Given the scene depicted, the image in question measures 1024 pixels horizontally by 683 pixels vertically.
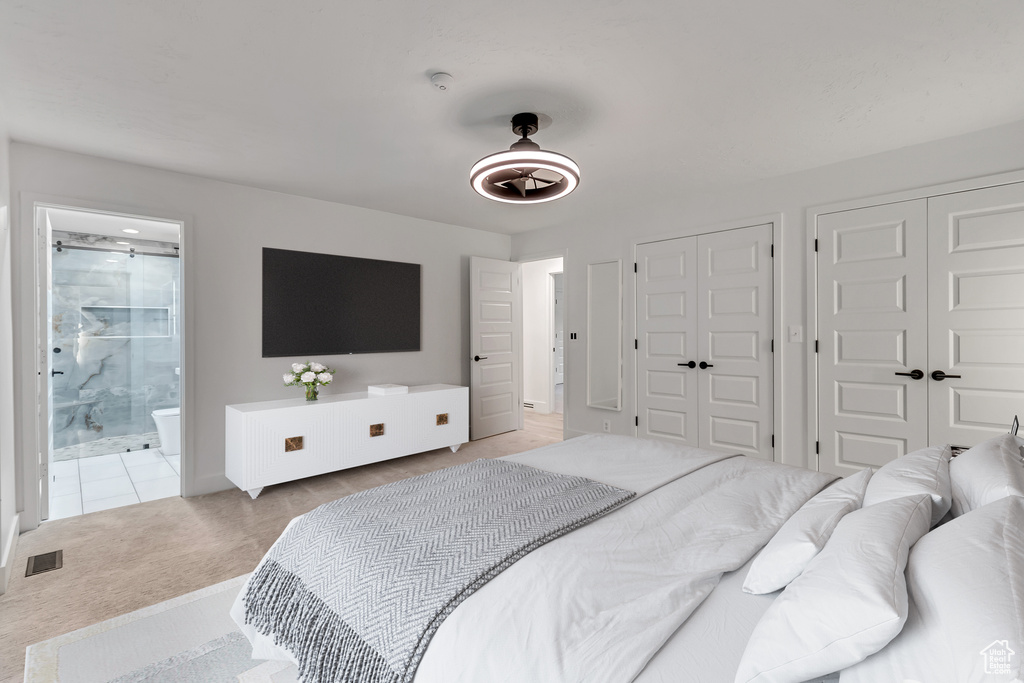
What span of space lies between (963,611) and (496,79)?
7.71ft

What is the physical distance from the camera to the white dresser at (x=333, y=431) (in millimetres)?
3400

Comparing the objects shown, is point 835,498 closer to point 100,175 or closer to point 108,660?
point 108,660

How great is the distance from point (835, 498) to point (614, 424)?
329 centimetres

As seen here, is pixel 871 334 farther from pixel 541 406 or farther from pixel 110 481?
pixel 110 481

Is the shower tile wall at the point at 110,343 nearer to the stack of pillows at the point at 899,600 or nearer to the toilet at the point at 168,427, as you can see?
the toilet at the point at 168,427

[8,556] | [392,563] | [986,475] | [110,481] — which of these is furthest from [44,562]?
[986,475]

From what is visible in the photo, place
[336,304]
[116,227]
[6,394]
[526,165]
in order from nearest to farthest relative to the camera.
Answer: [526,165]
[6,394]
[336,304]
[116,227]

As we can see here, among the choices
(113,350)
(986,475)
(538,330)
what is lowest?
(986,475)

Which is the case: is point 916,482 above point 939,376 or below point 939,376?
below

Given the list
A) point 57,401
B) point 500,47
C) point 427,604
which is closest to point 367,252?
point 500,47

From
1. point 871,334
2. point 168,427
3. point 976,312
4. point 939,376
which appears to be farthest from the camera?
point 168,427

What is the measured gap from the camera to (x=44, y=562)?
8.13ft

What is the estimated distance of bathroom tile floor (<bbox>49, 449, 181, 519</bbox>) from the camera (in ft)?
11.0

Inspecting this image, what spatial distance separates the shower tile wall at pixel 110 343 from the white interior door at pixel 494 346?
287 cm
